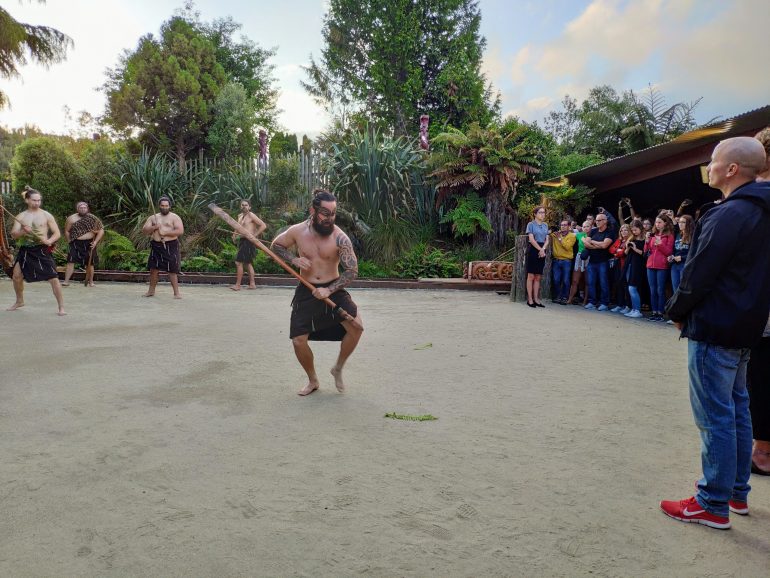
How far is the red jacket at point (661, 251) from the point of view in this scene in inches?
360

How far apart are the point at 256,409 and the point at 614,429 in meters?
2.62

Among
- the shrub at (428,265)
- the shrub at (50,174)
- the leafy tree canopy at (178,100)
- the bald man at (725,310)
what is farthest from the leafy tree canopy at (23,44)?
the bald man at (725,310)

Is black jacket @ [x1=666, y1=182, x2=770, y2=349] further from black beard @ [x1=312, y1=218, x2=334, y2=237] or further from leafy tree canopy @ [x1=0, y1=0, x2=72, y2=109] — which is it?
leafy tree canopy @ [x1=0, y1=0, x2=72, y2=109]

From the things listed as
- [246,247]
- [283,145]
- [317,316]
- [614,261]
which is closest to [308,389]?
[317,316]

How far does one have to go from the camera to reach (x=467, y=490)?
2.94 m

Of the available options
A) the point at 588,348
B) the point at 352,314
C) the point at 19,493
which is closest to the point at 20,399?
the point at 19,493

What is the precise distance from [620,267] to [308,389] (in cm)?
787

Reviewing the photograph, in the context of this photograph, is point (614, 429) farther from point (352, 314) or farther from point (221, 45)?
point (221, 45)

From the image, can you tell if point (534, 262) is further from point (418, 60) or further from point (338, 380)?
point (418, 60)

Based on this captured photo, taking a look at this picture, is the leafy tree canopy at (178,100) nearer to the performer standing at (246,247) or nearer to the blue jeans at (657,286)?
the performer standing at (246,247)

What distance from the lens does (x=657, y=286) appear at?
372 inches

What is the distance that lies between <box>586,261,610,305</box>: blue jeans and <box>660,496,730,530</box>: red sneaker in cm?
861

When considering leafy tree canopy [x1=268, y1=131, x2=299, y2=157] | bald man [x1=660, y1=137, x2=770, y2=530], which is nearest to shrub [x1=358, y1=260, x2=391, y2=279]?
bald man [x1=660, y1=137, x2=770, y2=530]

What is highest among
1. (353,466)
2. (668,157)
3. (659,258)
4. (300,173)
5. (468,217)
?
(300,173)
